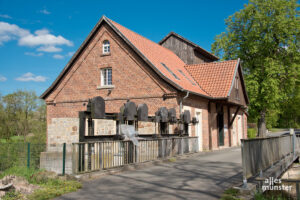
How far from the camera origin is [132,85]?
60.9 feet

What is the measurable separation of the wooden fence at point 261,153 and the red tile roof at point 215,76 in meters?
7.91

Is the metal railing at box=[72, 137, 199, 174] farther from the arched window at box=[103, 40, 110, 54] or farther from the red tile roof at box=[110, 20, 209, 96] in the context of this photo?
the arched window at box=[103, 40, 110, 54]

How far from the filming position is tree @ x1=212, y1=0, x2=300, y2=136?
27.5 m

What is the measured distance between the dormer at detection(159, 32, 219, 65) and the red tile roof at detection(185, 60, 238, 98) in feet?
7.68

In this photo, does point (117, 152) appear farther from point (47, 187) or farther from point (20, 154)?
point (20, 154)

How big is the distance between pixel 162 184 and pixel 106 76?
42.1 ft

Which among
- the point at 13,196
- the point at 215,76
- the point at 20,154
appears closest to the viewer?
the point at 13,196

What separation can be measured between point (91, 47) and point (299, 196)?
16759mm

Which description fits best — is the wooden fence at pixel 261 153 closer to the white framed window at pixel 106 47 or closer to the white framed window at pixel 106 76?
the white framed window at pixel 106 76

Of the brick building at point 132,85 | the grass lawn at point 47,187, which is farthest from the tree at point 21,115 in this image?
the grass lawn at point 47,187

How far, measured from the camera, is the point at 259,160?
786cm

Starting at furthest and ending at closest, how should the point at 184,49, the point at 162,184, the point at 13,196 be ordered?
1. the point at 184,49
2. the point at 162,184
3. the point at 13,196

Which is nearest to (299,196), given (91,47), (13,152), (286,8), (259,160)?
(259,160)

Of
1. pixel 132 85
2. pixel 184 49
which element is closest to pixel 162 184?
pixel 132 85
